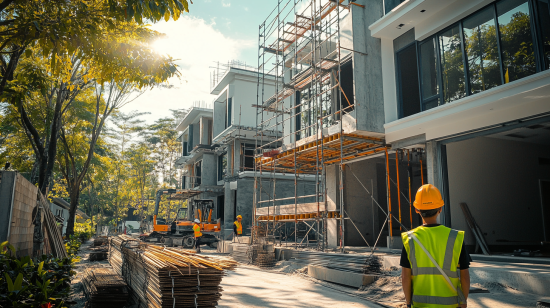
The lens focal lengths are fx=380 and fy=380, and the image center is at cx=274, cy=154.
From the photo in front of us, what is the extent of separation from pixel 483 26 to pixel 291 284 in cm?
843

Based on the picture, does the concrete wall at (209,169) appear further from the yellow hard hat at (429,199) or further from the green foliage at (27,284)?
the yellow hard hat at (429,199)

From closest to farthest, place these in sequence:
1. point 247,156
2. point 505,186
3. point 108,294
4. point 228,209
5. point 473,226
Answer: point 108,294
point 473,226
point 505,186
point 228,209
point 247,156

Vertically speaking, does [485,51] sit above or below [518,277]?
above

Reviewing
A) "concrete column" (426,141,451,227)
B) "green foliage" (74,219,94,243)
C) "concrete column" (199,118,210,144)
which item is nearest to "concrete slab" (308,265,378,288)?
"concrete column" (426,141,451,227)

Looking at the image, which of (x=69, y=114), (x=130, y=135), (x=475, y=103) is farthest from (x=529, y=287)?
(x=130, y=135)

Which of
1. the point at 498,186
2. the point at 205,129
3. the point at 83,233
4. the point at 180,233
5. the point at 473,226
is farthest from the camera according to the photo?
the point at 205,129

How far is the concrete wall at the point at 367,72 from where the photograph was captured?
500 inches

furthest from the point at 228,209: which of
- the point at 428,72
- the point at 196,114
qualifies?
the point at 428,72

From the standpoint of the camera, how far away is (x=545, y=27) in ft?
28.4

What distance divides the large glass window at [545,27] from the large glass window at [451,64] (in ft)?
6.77

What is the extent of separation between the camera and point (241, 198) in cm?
2761

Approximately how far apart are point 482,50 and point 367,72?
12.5ft

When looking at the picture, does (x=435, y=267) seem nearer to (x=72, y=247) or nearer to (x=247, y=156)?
(x=72, y=247)

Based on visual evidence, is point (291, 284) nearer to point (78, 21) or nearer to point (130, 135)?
point (78, 21)
